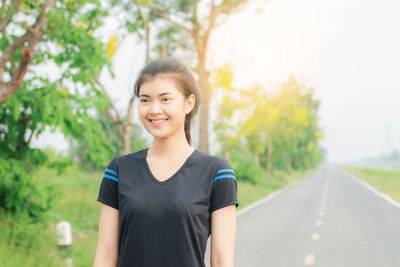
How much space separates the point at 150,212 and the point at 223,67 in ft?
68.0

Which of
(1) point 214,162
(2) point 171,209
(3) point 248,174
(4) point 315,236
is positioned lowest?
(3) point 248,174

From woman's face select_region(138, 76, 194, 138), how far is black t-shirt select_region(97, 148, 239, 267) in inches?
6.7

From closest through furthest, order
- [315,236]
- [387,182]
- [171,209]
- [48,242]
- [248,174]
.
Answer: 1. [171,209]
2. [48,242]
3. [315,236]
4. [248,174]
5. [387,182]

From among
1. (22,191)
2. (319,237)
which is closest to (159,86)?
(22,191)

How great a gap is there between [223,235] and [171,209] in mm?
271

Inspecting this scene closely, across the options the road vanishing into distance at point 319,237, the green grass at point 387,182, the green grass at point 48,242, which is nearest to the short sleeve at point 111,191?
the green grass at point 48,242

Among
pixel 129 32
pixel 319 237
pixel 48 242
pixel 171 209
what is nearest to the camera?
pixel 171 209

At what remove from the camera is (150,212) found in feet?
6.31

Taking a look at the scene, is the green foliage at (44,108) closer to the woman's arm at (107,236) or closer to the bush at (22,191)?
the bush at (22,191)

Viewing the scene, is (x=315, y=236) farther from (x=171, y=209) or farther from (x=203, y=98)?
(x=171, y=209)

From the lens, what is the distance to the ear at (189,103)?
2.11m

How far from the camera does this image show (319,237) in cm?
1023

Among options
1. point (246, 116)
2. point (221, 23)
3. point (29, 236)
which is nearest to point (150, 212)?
point (29, 236)

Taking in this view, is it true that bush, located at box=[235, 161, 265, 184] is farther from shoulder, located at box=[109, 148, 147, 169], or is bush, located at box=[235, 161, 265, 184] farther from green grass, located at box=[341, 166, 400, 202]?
shoulder, located at box=[109, 148, 147, 169]
